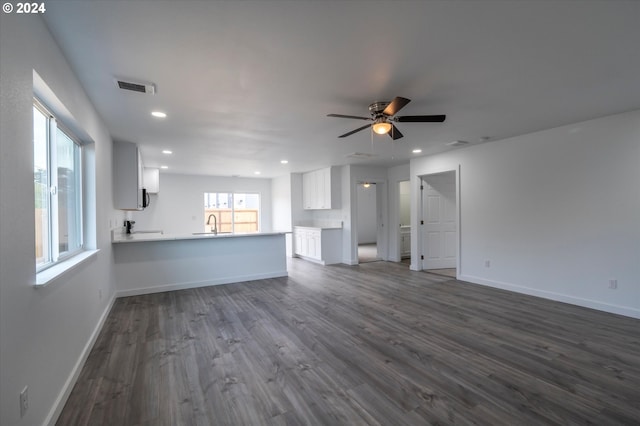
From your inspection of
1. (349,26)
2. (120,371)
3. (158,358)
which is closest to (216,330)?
(158,358)

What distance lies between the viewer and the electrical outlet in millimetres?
1429

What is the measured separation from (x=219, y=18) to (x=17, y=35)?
1.00 metres

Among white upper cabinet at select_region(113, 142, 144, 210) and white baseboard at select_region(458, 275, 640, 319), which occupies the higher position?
white upper cabinet at select_region(113, 142, 144, 210)

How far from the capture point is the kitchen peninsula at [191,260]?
4688 millimetres

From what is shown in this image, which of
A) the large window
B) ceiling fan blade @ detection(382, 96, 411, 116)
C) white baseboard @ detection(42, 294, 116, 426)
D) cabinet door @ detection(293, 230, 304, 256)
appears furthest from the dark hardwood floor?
cabinet door @ detection(293, 230, 304, 256)

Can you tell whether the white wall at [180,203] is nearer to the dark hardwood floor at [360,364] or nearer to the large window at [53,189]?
the dark hardwood floor at [360,364]

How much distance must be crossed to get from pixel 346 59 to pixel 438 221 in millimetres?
5103

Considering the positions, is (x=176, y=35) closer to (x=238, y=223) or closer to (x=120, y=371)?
(x=120, y=371)

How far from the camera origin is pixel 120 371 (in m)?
2.44

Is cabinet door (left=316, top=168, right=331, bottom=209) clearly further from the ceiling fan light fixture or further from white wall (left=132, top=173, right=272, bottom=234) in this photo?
the ceiling fan light fixture

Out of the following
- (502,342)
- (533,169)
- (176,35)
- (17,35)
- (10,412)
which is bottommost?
(502,342)

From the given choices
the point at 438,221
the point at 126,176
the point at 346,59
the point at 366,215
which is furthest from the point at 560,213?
the point at 366,215

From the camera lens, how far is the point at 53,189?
2242 mm

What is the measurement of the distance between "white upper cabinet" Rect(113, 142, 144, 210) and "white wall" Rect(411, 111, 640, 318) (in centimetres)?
570
